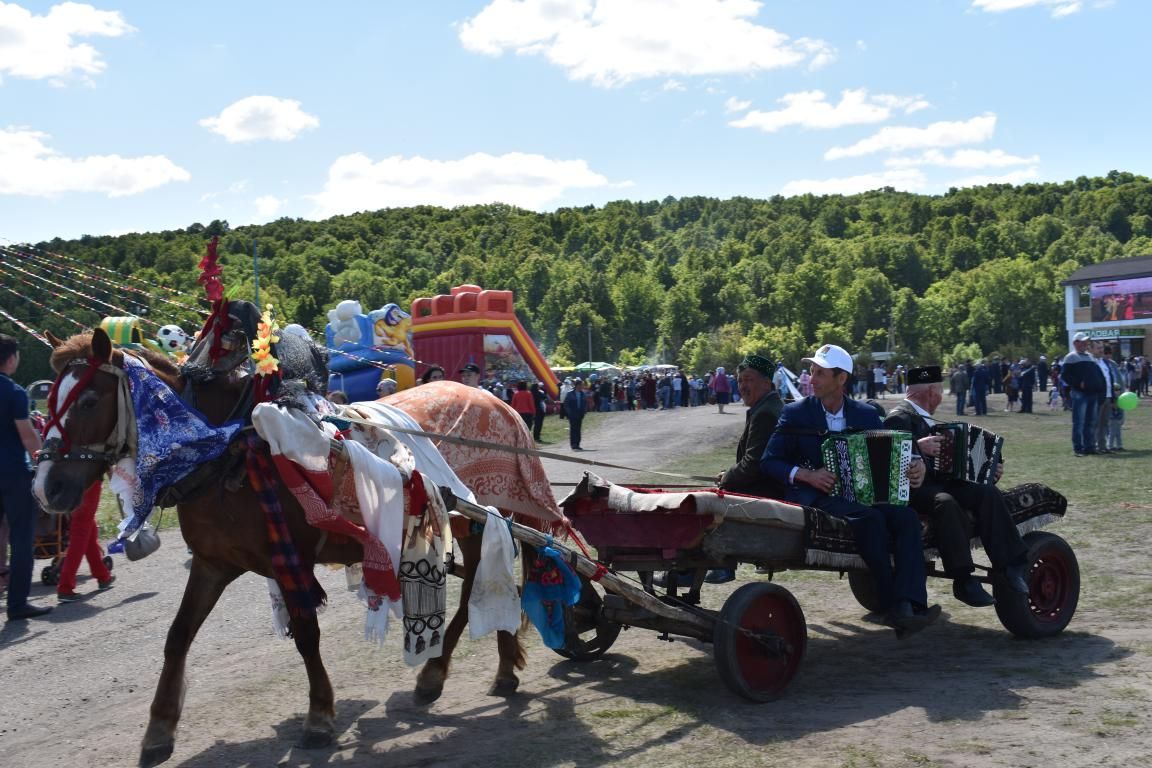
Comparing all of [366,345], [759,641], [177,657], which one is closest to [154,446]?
[177,657]

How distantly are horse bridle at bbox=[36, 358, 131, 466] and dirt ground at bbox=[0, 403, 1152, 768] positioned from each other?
4.95 ft

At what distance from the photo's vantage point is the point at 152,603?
30.8ft

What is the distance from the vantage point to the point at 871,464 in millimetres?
6504

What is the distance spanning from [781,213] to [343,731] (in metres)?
178

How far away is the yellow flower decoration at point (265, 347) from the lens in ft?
18.2

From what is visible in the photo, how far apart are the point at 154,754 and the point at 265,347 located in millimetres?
2029

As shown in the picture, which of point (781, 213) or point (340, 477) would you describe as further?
point (781, 213)

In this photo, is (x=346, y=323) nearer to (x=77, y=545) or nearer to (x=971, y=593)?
(x=77, y=545)

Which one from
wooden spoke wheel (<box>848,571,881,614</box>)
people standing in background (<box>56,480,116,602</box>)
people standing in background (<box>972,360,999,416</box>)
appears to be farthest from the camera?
people standing in background (<box>972,360,999,416</box>)

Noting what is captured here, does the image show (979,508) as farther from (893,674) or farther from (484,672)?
(484,672)

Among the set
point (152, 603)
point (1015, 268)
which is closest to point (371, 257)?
point (1015, 268)

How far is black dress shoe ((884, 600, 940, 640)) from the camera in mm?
6250

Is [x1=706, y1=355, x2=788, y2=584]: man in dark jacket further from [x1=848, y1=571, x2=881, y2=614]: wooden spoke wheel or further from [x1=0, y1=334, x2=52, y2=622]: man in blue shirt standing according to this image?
[x1=0, y1=334, x2=52, y2=622]: man in blue shirt standing

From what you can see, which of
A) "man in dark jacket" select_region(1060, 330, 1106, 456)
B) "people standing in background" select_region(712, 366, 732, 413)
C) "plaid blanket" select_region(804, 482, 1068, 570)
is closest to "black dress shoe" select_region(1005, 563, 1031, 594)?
"plaid blanket" select_region(804, 482, 1068, 570)
